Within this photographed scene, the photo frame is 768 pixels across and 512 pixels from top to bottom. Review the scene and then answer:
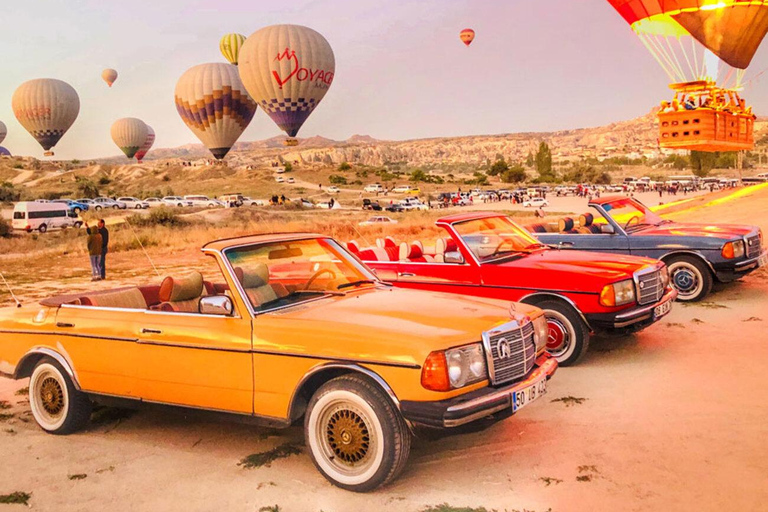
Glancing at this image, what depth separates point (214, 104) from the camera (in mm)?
66188

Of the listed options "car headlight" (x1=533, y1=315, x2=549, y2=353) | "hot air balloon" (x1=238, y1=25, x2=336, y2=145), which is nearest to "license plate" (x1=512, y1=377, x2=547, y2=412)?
"car headlight" (x1=533, y1=315, x2=549, y2=353)

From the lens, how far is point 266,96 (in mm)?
53594

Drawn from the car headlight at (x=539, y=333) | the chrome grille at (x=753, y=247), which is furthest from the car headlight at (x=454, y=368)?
the chrome grille at (x=753, y=247)

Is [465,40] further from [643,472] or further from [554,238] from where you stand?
[643,472]

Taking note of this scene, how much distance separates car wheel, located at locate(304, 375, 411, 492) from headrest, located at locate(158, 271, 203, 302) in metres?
1.74

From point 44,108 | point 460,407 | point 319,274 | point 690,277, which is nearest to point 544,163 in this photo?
point 44,108

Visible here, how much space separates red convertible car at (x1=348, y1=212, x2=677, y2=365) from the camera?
733cm

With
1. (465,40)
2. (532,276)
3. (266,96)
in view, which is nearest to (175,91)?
(266,96)

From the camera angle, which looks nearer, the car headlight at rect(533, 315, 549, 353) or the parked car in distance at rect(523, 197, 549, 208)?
the car headlight at rect(533, 315, 549, 353)

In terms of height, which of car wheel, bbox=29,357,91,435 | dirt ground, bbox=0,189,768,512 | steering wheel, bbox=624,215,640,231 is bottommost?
dirt ground, bbox=0,189,768,512

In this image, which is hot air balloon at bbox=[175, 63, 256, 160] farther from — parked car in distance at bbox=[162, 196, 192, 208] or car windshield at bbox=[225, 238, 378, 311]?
car windshield at bbox=[225, 238, 378, 311]

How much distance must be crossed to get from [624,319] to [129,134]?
107804 mm

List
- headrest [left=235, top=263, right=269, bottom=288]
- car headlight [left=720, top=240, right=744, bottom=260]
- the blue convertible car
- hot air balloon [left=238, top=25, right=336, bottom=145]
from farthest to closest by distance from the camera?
hot air balloon [left=238, top=25, right=336, bottom=145] < the blue convertible car < car headlight [left=720, top=240, right=744, bottom=260] < headrest [left=235, top=263, right=269, bottom=288]

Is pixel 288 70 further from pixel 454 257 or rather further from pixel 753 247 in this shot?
pixel 454 257
